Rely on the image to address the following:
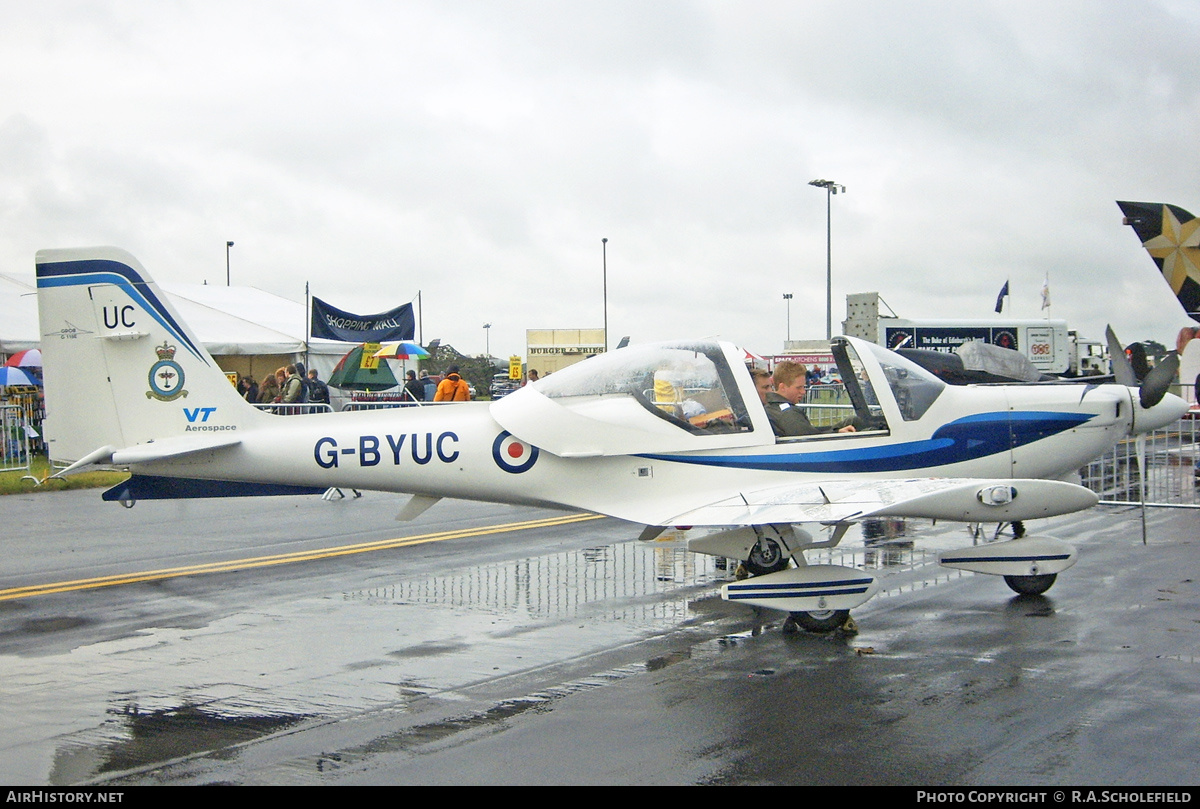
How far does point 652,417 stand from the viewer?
26.8 feet

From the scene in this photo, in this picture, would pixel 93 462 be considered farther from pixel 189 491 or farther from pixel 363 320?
pixel 363 320

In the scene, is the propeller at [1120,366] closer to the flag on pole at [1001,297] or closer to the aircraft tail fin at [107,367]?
the aircraft tail fin at [107,367]

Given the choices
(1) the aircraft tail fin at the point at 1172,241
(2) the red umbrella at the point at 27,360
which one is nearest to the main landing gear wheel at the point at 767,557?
(1) the aircraft tail fin at the point at 1172,241

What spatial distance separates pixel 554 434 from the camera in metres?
8.12

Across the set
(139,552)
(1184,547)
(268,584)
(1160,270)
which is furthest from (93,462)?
(1160,270)

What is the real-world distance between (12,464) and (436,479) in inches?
594

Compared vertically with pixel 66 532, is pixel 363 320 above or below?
above

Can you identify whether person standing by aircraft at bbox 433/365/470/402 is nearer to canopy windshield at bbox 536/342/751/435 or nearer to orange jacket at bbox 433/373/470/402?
orange jacket at bbox 433/373/470/402

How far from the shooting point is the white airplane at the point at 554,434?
8148 millimetres

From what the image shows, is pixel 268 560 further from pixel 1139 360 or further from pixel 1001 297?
pixel 1001 297

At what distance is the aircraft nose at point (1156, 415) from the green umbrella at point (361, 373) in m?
17.7

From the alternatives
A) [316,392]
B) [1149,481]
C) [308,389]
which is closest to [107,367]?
[316,392]
